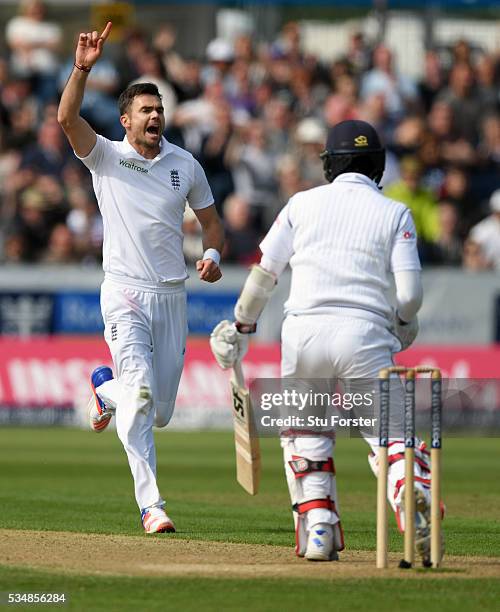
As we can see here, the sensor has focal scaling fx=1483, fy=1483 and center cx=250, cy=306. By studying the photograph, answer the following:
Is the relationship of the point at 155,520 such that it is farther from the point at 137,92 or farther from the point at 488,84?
the point at 488,84

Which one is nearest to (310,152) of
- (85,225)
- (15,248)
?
(85,225)

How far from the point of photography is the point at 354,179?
7.29 meters

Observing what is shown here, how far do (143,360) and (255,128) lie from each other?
1202 centimetres

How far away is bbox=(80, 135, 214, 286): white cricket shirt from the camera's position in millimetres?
8555

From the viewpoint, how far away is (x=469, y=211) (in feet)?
66.3

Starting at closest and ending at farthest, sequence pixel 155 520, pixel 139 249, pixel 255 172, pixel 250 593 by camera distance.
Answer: pixel 250 593 → pixel 155 520 → pixel 139 249 → pixel 255 172

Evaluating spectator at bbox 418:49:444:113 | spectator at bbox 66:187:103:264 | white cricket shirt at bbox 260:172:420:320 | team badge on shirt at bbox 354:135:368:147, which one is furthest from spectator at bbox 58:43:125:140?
white cricket shirt at bbox 260:172:420:320

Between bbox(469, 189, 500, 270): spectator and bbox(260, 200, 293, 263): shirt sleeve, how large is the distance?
12.3 meters

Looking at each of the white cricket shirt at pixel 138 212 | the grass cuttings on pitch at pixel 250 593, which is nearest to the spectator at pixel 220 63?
the white cricket shirt at pixel 138 212

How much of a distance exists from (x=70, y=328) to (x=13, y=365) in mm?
832

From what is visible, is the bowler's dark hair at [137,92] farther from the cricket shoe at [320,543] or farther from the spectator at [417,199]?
the spectator at [417,199]

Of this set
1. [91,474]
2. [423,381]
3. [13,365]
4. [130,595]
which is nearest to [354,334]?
[423,381]

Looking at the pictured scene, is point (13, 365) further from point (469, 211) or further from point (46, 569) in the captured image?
point (46, 569)

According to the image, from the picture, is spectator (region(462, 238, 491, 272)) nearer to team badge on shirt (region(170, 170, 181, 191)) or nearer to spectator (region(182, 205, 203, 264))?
spectator (region(182, 205, 203, 264))
